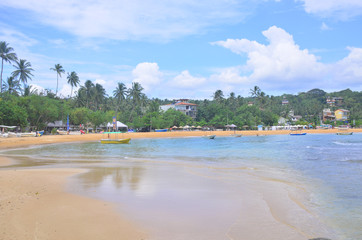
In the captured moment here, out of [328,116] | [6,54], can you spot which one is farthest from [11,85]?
[328,116]

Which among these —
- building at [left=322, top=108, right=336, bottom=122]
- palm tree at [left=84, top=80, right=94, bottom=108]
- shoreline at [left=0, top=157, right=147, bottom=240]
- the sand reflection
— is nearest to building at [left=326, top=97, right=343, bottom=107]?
building at [left=322, top=108, right=336, bottom=122]

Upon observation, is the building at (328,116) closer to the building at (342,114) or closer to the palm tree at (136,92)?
the building at (342,114)

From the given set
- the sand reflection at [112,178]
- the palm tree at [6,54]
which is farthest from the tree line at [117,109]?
the sand reflection at [112,178]

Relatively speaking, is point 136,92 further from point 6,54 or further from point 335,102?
point 335,102

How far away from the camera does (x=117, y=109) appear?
91.1 metres

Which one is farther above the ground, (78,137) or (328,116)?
(328,116)

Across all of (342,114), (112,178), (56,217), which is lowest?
(112,178)

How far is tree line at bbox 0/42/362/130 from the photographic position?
5575cm

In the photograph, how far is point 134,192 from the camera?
992cm

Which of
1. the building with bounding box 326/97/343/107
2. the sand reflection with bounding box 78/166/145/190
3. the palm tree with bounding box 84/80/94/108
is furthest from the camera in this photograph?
the building with bounding box 326/97/343/107

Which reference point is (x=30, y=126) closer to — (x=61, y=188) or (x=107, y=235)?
(x=61, y=188)

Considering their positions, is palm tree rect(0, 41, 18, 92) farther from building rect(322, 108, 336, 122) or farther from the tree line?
building rect(322, 108, 336, 122)

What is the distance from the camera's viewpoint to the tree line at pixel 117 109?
183 ft

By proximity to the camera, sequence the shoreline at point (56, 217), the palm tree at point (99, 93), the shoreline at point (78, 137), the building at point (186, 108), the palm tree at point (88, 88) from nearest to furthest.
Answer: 1. the shoreline at point (56, 217)
2. the shoreline at point (78, 137)
3. the palm tree at point (88, 88)
4. the palm tree at point (99, 93)
5. the building at point (186, 108)
